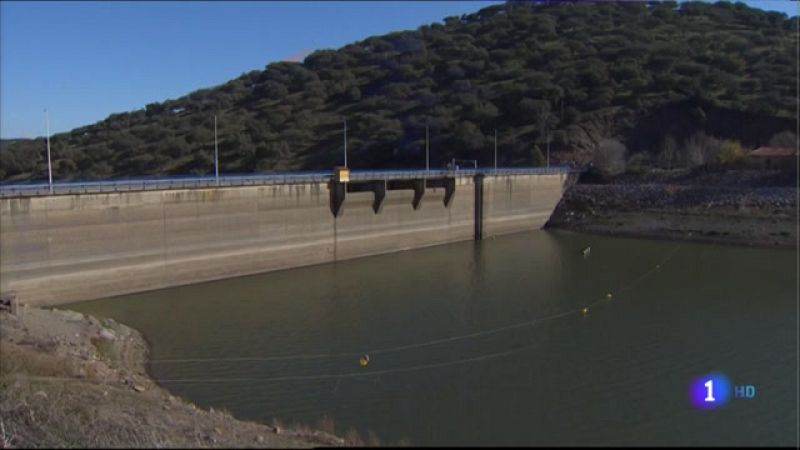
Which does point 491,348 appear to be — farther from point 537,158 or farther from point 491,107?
point 491,107

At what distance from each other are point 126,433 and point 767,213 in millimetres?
47673

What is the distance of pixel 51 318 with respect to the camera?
77.9ft

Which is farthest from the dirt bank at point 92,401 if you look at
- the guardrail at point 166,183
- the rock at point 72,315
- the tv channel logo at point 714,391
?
the tv channel logo at point 714,391

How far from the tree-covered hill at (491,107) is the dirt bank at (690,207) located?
1219 centimetres

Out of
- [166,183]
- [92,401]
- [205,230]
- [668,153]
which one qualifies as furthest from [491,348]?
[668,153]

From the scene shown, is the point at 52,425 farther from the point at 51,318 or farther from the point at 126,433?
the point at 51,318

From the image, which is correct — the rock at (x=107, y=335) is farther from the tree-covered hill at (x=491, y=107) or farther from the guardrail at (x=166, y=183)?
the tree-covered hill at (x=491, y=107)

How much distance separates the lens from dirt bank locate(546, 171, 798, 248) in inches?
1860

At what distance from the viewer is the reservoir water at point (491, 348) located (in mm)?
14664

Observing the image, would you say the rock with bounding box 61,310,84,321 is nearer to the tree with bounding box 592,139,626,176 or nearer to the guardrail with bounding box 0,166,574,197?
the guardrail with bounding box 0,166,574,197

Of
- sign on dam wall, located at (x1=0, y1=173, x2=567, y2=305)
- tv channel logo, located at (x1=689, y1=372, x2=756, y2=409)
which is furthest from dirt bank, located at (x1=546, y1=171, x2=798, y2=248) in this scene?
tv channel logo, located at (x1=689, y1=372, x2=756, y2=409)

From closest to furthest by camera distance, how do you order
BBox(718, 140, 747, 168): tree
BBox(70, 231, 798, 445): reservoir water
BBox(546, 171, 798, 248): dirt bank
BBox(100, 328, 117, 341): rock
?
1. BBox(70, 231, 798, 445): reservoir water
2. BBox(100, 328, 117, 341): rock
3. BBox(546, 171, 798, 248): dirt bank
4. BBox(718, 140, 747, 168): tree

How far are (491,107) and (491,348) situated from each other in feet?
215

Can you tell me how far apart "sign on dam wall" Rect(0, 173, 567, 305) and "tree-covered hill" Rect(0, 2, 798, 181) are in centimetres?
2883
